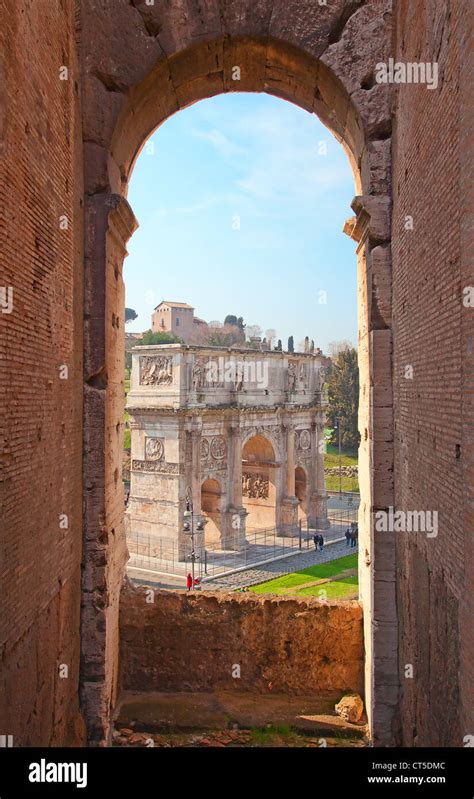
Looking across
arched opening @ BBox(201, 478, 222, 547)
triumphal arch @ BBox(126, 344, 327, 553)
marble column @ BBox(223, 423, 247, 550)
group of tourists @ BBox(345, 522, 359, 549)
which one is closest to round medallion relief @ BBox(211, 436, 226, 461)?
triumphal arch @ BBox(126, 344, 327, 553)

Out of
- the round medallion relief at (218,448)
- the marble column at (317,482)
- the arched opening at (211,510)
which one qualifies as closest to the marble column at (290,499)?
the marble column at (317,482)

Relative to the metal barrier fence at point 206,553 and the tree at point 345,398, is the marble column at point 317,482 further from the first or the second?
the tree at point 345,398

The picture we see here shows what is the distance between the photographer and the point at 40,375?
16.9ft

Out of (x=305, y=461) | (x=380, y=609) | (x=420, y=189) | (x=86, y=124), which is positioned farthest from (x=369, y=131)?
(x=305, y=461)

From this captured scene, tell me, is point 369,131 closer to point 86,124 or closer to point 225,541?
point 86,124

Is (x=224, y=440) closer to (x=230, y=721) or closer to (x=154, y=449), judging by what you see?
(x=154, y=449)

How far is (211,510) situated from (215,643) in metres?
20.4

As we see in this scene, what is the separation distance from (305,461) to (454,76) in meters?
28.2

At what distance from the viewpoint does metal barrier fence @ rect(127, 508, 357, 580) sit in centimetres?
2419

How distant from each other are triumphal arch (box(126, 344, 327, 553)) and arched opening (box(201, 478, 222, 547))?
0.04 m

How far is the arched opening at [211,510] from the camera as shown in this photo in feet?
89.0

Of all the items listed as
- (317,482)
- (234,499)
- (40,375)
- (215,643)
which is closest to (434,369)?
(40,375)

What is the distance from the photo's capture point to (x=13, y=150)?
4.45m

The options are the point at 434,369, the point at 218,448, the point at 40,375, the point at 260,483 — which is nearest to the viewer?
the point at 434,369
